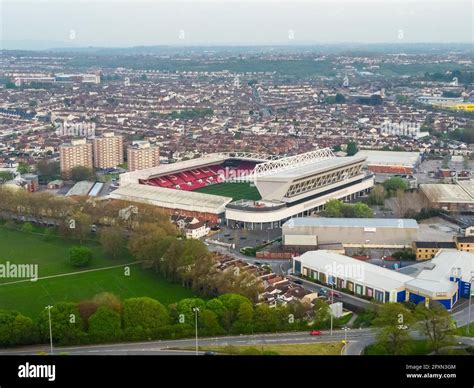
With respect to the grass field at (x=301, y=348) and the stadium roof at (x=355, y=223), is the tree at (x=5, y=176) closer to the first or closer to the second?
the stadium roof at (x=355, y=223)

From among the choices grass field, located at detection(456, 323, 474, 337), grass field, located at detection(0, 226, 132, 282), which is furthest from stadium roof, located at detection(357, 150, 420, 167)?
grass field, located at detection(456, 323, 474, 337)

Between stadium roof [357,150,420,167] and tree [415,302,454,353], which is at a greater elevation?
stadium roof [357,150,420,167]

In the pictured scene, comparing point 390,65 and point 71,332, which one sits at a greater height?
point 390,65

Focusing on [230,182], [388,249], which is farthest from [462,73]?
[388,249]

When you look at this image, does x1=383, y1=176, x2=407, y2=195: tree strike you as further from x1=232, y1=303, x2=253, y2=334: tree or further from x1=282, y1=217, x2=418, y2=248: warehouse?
x1=232, y1=303, x2=253, y2=334: tree

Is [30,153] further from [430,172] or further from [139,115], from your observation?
[430,172]

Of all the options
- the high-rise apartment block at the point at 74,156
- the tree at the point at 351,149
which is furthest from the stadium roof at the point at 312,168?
the high-rise apartment block at the point at 74,156

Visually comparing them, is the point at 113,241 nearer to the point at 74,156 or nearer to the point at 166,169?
the point at 166,169
